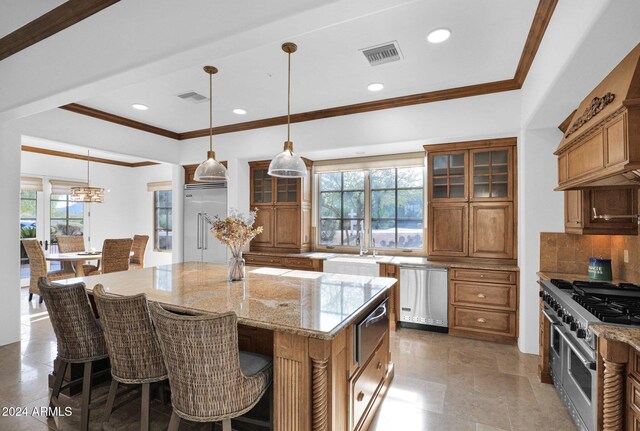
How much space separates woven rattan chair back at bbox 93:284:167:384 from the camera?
1812mm

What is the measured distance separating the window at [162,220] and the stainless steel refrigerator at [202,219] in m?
2.23

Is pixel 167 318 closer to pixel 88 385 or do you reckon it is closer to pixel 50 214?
pixel 88 385

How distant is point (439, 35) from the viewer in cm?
259

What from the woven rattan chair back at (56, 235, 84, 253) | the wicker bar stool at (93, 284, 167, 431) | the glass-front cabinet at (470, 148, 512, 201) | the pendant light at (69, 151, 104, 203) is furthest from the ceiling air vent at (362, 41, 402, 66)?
the woven rattan chair back at (56, 235, 84, 253)

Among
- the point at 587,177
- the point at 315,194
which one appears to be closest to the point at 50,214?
the point at 315,194

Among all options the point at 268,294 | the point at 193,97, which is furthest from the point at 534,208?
the point at 193,97

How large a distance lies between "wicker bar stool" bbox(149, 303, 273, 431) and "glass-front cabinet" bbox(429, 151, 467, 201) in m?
3.42

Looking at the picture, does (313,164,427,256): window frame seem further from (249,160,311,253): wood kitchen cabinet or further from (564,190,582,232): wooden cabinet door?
(564,190,582,232): wooden cabinet door

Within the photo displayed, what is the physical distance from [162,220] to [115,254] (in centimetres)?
243

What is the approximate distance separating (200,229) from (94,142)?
2.03 m

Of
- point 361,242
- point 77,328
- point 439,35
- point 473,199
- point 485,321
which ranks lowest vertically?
point 485,321

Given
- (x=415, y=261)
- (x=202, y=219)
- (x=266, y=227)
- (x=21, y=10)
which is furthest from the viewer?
(x=202, y=219)

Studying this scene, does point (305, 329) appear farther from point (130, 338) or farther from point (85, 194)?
point (85, 194)

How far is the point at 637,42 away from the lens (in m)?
1.67
